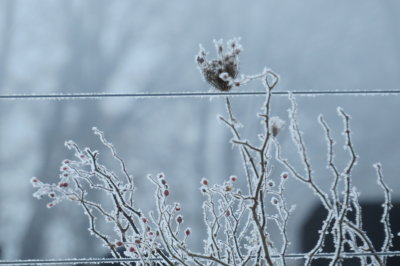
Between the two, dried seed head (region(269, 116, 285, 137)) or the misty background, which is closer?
dried seed head (region(269, 116, 285, 137))

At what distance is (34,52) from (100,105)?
1926 mm

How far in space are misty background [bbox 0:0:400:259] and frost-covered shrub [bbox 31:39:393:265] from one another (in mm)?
2255

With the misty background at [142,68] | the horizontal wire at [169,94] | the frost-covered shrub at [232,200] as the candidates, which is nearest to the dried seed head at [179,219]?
the frost-covered shrub at [232,200]

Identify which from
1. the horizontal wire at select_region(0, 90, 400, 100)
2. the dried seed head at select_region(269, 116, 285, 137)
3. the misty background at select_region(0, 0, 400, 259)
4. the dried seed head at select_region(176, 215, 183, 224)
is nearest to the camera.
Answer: the dried seed head at select_region(269, 116, 285, 137)

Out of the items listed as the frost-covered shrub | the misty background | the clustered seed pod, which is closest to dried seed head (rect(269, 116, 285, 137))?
the frost-covered shrub

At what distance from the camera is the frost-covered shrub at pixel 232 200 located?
3.75ft

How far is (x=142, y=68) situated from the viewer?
8016 mm

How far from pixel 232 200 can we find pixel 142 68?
670 cm

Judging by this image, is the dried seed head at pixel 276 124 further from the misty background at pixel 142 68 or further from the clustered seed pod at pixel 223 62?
the misty background at pixel 142 68

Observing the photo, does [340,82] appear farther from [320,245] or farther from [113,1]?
[320,245]

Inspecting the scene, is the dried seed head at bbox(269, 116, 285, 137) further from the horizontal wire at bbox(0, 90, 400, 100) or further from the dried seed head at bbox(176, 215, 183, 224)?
the dried seed head at bbox(176, 215, 183, 224)

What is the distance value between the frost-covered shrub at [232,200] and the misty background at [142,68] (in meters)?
2.25

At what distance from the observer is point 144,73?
8070mm

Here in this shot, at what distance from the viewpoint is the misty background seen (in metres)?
4.80
